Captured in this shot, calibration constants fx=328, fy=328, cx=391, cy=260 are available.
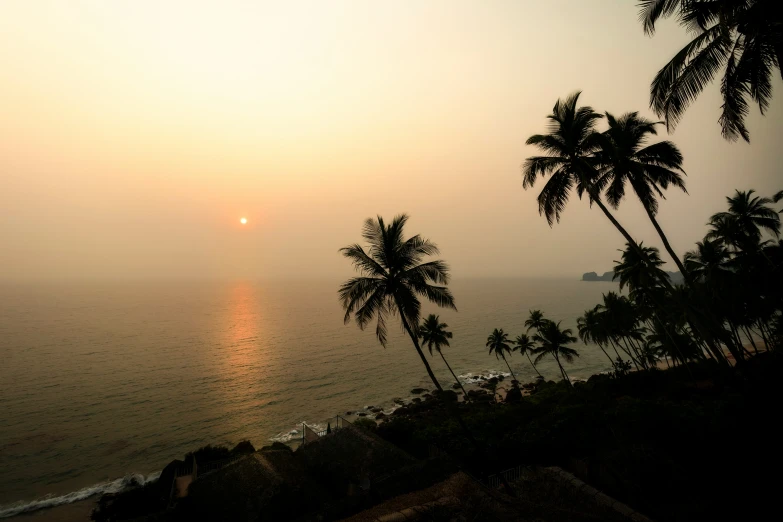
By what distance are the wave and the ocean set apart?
0.33 feet

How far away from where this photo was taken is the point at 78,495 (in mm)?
27609

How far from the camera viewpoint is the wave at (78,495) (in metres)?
25.8

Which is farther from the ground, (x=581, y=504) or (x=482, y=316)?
(x=482, y=316)

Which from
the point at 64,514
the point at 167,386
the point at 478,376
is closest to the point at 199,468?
the point at 64,514

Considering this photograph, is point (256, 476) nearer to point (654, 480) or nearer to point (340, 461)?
point (340, 461)

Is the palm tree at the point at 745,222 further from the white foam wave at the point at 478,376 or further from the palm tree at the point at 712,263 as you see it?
the white foam wave at the point at 478,376

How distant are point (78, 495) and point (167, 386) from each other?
25.3 metres

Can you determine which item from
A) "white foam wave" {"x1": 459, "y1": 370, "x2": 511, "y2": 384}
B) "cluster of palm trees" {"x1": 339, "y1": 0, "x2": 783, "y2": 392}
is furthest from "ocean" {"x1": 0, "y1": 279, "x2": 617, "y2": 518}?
"cluster of palm trees" {"x1": 339, "y1": 0, "x2": 783, "y2": 392}

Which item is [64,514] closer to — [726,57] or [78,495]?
[78,495]

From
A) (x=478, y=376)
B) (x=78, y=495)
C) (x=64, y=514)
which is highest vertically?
(x=78, y=495)

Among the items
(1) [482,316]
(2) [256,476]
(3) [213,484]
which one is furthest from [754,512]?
(1) [482,316]

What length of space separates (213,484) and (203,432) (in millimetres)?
22026

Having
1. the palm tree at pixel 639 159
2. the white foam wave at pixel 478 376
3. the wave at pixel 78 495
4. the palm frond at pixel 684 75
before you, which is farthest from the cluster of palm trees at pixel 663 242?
the wave at pixel 78 495

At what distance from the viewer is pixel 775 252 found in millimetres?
28703
